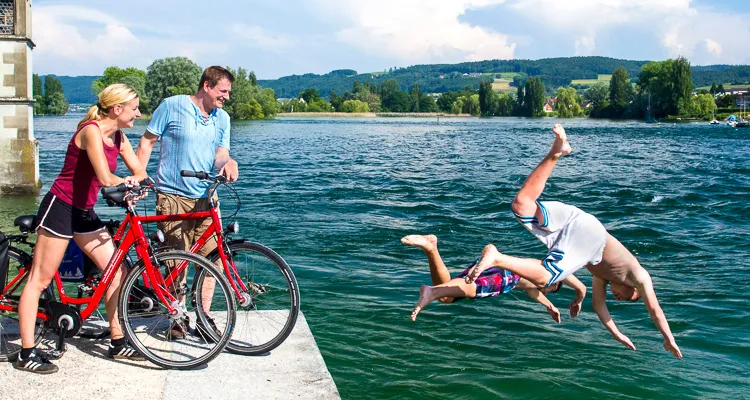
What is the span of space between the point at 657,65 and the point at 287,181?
151m

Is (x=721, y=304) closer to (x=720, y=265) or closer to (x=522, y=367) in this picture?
(x=720, y=265)

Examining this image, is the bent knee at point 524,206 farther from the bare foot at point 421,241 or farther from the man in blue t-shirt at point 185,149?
the man in blue t-shirt at point 185,149

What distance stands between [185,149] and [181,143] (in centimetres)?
5

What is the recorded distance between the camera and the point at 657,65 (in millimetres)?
163000

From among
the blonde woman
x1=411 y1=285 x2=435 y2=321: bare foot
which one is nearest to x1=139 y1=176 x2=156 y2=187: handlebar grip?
the blonde woman

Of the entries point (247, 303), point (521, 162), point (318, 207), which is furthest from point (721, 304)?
point (521, 162)

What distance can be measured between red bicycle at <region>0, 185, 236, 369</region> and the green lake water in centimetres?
142

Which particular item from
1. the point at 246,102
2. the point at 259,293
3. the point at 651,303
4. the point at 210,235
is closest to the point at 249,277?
the point at 259,293

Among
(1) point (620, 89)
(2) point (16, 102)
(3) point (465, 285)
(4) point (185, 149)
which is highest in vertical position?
(1) point (620, 89)

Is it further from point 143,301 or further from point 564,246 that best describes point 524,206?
point 143,301

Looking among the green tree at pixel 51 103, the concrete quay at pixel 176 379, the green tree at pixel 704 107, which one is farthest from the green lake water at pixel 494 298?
the green tree at pixel 51 103

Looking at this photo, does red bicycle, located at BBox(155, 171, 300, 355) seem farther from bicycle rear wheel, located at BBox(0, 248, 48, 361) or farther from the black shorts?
bicycle rear wheel, located at BBox(0, 248, 48, 361)

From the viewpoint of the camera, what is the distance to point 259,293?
19.4ft

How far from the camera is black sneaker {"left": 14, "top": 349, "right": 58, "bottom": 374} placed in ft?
17.0
